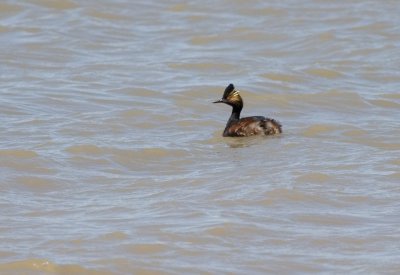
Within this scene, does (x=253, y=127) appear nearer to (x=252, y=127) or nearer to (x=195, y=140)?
(x=252, y=127)

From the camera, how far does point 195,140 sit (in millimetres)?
13305

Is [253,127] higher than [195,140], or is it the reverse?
[253,127]

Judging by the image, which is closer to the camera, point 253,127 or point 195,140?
point 195,140

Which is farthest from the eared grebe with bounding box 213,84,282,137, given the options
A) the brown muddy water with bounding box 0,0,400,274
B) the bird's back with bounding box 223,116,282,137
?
the brown muddy water with bounding box 0,0,400,274

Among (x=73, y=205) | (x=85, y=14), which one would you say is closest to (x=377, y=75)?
(x=85, y=14)

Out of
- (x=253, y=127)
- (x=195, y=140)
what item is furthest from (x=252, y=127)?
(x=195, y=140)

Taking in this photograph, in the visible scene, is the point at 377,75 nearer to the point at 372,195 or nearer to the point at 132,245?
the point at 372,195

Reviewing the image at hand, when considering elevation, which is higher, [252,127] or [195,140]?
[252,127]

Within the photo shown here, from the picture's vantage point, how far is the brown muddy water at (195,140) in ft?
29.6

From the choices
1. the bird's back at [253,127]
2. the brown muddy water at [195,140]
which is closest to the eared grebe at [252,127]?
the bird's back at [253,127]

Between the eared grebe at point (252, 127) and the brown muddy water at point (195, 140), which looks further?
the eared grebe at point (252, 127)

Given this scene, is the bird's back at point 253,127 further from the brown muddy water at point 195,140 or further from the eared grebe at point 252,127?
Answer: the brown muddy water at point 195,140

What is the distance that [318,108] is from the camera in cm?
1540

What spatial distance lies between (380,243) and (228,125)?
470cm
